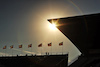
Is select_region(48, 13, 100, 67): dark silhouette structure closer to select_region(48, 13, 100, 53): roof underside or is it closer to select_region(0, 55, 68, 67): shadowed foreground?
select_region(48, 13, 100, 53): roof underside

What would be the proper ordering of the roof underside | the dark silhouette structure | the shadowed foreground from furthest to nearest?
the shadowed foreground < the dark silhouette structure < the roof underside

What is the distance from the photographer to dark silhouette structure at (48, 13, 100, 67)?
57.2 ft

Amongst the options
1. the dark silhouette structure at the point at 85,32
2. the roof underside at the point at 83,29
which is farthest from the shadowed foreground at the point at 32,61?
the roof underside at the point at 83,29

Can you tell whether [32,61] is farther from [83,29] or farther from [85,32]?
[83,29]

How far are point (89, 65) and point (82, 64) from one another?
1573mm

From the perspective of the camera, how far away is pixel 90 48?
2586cm

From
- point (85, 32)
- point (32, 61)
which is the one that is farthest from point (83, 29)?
point (32, 61)

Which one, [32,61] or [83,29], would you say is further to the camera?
[32,61]

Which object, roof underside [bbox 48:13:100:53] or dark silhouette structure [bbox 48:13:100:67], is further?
dark silhouette structure [bbox 48:13:100:67]

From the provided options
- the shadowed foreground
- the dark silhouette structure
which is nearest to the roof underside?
the dark silhouette structure

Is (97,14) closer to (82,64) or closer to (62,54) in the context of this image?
(82,64)

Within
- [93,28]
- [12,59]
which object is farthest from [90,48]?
[12,59]

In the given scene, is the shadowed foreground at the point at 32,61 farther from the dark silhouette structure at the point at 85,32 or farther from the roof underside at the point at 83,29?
the roof underside at the point at 83,29

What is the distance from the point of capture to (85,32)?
20688 mm
